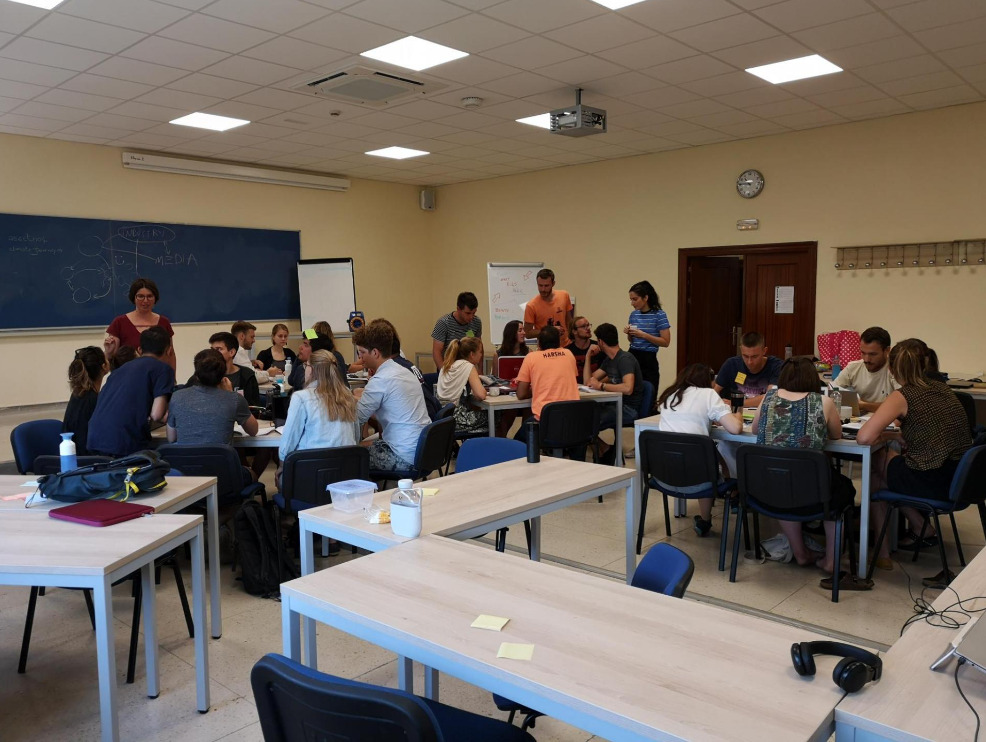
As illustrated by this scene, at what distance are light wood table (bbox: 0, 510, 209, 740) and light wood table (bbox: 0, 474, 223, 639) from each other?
101mm

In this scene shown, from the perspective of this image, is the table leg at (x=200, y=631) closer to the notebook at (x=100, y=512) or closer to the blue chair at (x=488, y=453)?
the notebook at (x=100, y=512)

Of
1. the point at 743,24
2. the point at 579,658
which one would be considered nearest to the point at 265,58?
the point at 743,24

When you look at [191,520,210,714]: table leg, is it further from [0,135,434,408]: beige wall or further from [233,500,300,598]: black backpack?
[0,135,434,408]: beige wall

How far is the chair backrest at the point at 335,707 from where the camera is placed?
3.90ft

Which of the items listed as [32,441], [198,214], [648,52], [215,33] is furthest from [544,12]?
[198,214]

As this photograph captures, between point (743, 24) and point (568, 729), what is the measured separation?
4.08m

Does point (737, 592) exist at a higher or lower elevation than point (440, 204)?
lower

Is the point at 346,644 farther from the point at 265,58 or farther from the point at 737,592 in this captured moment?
the point at 265,58

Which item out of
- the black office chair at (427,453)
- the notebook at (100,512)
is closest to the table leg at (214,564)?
the notebook at (100,512)

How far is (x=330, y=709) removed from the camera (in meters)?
1.23

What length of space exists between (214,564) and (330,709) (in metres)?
1.86

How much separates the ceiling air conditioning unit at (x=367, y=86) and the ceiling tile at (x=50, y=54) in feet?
4.52

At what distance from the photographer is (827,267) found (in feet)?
24.5

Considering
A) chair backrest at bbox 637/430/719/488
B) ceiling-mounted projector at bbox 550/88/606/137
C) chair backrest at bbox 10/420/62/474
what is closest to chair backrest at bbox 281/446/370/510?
chair backrest at bbox 10/420/62/474
